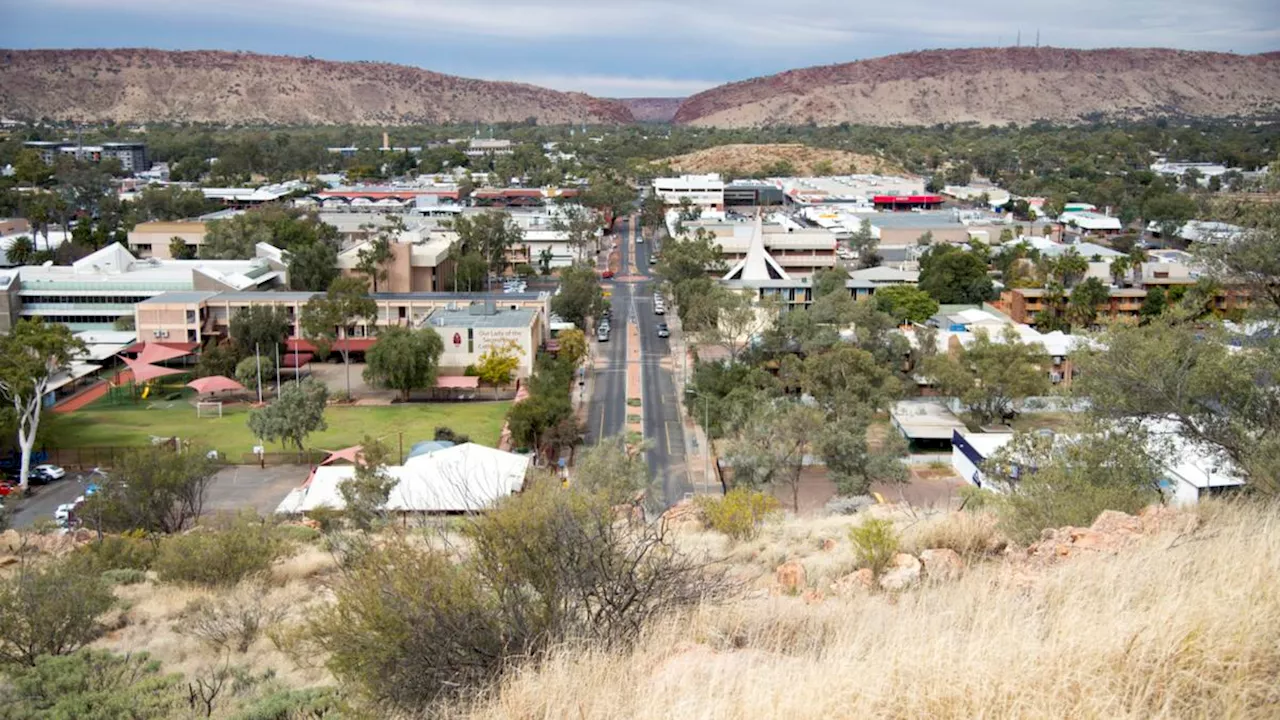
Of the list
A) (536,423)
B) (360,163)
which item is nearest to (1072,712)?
(536,423)

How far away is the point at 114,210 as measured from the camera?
93.0m

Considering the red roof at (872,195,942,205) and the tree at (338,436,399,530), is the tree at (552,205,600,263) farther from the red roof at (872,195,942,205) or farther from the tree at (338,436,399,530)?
the tree at (338,436,399,530)

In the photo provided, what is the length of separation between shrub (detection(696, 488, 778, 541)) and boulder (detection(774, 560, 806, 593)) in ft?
14.0

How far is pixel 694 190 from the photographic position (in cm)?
11494

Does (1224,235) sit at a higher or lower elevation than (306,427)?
higher

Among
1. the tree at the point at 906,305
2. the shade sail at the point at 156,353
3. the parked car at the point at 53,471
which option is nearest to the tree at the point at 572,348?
the tree at the point at 906,305

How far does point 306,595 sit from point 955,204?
347 ft

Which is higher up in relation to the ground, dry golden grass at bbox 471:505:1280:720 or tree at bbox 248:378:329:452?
dry golden grass at bbox 471:505:1280:720

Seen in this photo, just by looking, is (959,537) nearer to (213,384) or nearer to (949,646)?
(949,646)

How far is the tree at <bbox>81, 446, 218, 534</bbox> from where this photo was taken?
78.5ft

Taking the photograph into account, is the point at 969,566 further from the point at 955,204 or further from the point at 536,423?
the point at 955,204

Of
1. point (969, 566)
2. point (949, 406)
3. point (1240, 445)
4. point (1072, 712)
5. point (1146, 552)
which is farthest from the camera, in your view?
point (949, 406)

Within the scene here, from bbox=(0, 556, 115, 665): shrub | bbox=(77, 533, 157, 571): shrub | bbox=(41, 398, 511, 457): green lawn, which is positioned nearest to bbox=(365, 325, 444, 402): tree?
bbox=(41, 398, 511, 457): green lawn

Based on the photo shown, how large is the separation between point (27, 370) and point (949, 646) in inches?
1399
